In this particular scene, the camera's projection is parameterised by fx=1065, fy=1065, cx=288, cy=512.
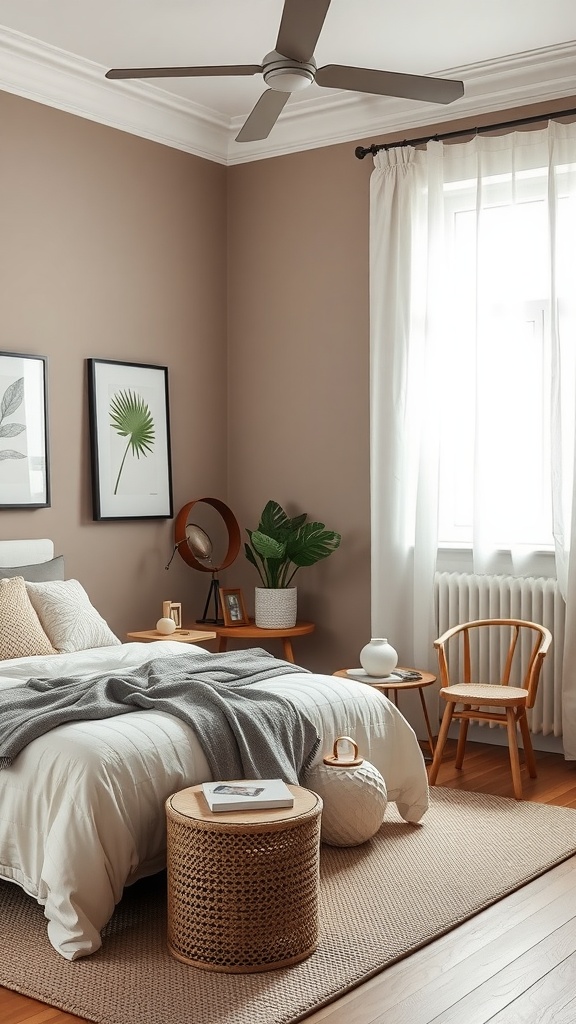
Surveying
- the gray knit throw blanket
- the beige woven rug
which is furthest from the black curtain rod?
the beige woven rug

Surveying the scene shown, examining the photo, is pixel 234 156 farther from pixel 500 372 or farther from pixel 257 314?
pixel 500 372

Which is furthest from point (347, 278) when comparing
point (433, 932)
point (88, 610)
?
point (433, 932)

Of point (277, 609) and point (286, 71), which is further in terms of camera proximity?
point (277, 609)

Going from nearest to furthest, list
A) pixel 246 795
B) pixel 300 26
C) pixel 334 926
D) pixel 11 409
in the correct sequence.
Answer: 1. pixel 246 795
2. pixel 334 926
3. pixel 300 26
4. pixel 11 409

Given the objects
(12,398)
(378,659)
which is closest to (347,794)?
(378,659)

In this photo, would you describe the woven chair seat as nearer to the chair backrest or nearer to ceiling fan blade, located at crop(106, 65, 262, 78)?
the chair backrest

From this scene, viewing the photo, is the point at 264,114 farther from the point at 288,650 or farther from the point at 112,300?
the point at 288,650

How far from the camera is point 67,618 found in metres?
4.33

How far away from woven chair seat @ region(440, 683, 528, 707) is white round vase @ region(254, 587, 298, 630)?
3.57 feet

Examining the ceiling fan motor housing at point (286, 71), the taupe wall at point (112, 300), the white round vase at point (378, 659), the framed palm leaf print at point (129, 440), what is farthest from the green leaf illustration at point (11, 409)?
the ceiling fan motor housing at point (286, 71)

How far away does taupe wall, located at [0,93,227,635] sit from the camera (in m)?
4.89

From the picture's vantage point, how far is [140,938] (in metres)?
2.87

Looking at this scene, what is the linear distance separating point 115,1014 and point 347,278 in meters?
3.99

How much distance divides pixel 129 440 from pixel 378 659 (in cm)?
179
